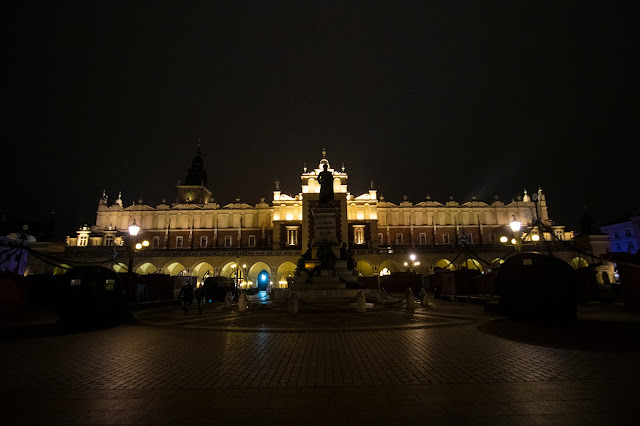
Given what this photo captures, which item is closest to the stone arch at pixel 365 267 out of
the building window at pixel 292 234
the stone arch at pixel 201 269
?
the building window at pixel 292 234

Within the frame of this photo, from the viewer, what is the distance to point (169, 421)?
381cm

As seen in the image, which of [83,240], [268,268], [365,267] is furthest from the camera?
Result: [83,240]

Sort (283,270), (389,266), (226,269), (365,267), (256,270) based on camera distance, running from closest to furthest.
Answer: (283,270) → (389,266) → (226,269) → (365,267) → (256,270)

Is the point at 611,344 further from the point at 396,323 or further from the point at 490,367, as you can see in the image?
the point at 396,323

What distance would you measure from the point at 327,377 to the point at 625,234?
86.4 m

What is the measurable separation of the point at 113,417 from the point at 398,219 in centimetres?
6515

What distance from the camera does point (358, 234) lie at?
60969 mm

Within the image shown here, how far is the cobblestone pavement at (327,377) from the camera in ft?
13.1

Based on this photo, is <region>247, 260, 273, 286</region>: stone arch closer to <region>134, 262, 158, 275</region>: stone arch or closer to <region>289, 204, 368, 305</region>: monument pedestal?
<region>134, 262, 158, 275</region>: stone arch

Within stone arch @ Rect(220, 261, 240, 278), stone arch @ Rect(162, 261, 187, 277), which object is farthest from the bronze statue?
stone arch @ Rect(162, 261, 187, 277)

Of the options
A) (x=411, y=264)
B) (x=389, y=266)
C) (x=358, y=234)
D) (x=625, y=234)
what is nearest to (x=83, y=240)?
(x=358, y=234)

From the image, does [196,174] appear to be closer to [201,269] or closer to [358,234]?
[201,269]

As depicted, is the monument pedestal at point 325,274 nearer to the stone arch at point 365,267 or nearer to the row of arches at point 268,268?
the row of arches at point 268,268

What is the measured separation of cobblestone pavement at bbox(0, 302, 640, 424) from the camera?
13.1ft
